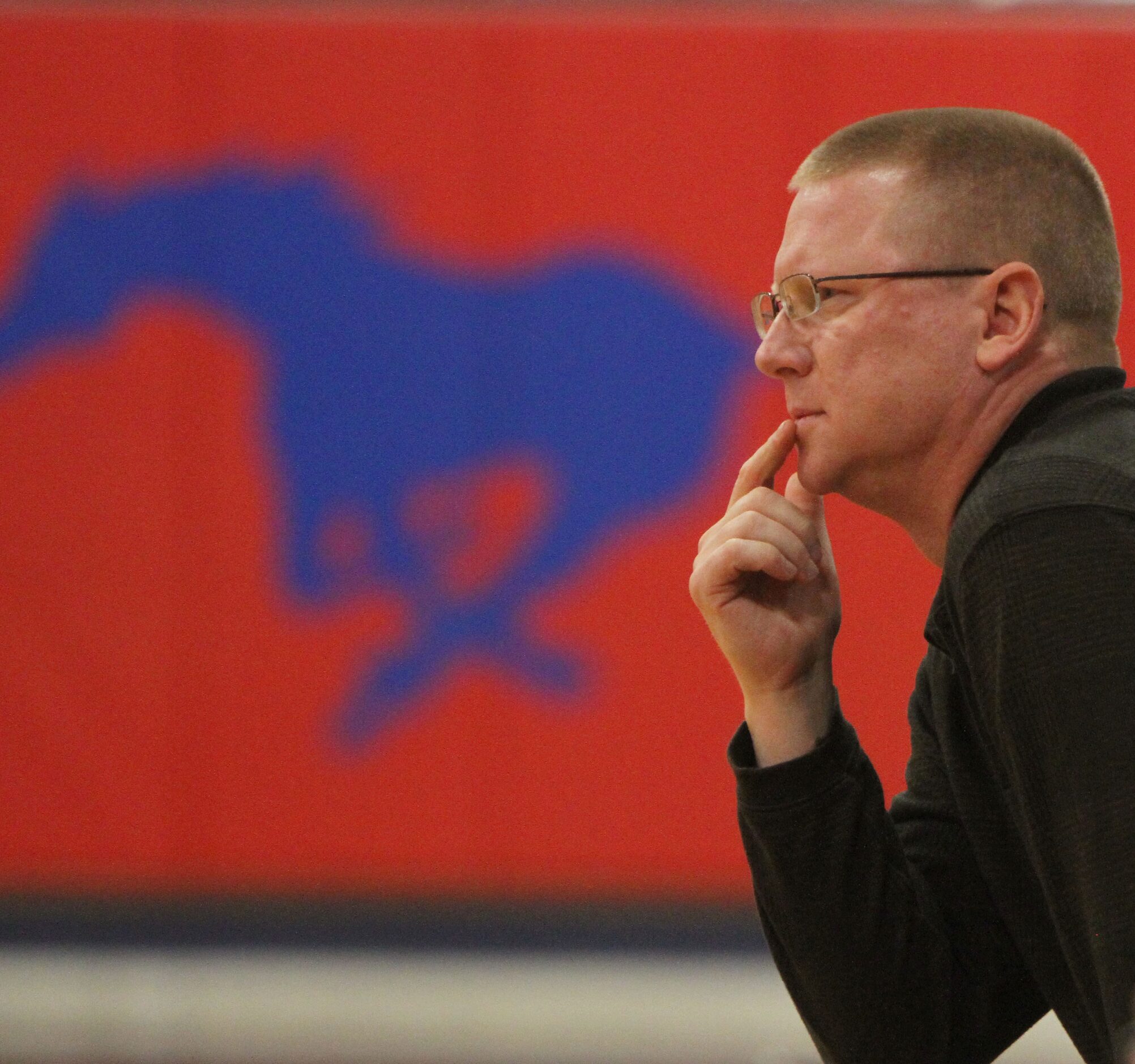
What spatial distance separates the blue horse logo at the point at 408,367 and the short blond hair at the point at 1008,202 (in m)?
1.92

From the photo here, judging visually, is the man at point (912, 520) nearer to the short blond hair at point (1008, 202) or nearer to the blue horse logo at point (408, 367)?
the short blond hair at point (1008, 202)

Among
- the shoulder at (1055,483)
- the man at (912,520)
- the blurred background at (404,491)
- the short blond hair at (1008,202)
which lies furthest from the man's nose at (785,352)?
the blurred background at (404,491)

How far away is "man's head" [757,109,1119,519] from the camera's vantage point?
1.00 m

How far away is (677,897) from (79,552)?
4.63ft

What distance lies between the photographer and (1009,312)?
101cm

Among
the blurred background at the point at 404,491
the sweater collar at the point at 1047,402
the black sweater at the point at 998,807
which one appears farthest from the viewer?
the blurred background at the point at 404,491

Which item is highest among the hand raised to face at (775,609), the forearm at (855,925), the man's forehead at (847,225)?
the man's forehead at (847,225)

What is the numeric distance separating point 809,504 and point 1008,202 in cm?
28

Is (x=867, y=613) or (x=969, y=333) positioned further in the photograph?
(x=867, y=613)

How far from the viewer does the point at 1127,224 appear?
2934 millimetres

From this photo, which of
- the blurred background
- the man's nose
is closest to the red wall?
the blurred background

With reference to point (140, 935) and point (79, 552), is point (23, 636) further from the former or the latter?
point (140, 935)

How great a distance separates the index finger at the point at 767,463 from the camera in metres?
1.13

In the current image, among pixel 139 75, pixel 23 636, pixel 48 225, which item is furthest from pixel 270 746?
pixel 139 75
